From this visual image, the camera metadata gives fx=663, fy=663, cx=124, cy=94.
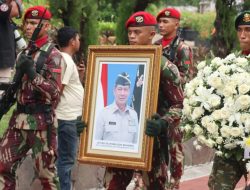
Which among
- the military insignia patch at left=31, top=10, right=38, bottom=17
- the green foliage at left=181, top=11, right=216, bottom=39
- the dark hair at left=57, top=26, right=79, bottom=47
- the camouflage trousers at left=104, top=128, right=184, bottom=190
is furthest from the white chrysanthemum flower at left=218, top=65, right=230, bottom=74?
the green foliage at left=181, top=11, right=216, bottom=39

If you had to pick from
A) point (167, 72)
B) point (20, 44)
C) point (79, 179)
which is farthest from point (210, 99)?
point (20, 44)

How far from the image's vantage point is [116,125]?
195 inches

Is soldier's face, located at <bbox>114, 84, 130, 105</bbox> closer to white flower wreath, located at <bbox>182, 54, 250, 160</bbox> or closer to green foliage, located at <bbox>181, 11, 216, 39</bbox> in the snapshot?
white flower wreath, located at <bbox>182, 54, 250, 160</bbox>

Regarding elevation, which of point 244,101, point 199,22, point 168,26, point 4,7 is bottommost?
point 244,101

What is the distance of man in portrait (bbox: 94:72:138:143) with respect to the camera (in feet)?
16.1

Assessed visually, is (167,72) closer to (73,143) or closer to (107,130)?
(107,130)

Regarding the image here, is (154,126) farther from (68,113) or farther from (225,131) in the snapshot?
(68,113)

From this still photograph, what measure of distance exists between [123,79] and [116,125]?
0.35m

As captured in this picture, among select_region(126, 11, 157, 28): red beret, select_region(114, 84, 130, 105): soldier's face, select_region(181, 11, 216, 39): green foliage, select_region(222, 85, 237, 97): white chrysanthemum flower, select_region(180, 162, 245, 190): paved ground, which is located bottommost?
select_region(180, 162, 245, 190): paved ground

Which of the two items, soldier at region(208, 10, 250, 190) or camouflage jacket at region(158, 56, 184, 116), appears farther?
camouflage jacket at region(158, 56, 184, 116)

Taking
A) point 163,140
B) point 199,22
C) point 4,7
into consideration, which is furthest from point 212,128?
point 199,22

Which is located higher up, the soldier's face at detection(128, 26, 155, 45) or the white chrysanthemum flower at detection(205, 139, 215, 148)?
the soldier's face at detection(128, 26, 155, 45)

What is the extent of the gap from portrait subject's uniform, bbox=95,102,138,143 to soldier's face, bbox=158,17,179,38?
233cm

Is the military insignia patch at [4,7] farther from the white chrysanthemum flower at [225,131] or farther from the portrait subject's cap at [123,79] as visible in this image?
the white chrysanthemum flower at [225,131]
